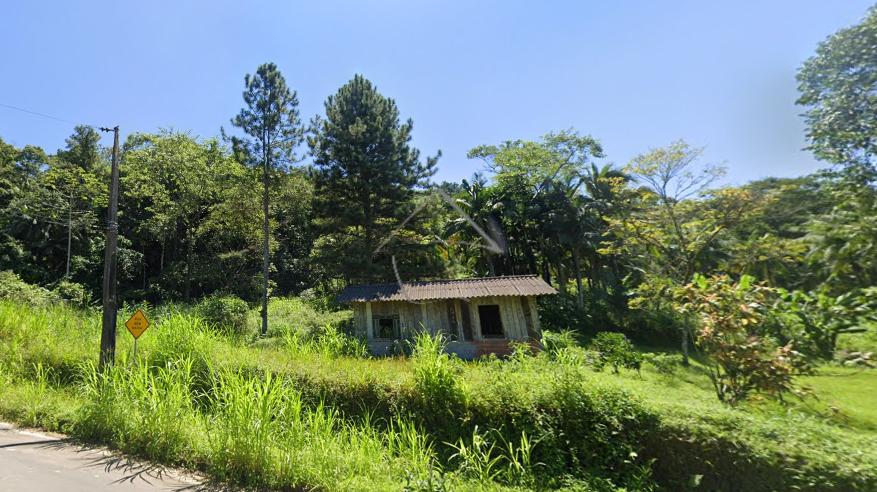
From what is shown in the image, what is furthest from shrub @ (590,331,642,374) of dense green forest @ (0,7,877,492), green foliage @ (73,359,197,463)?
green foliage @ (73,359,197,463)

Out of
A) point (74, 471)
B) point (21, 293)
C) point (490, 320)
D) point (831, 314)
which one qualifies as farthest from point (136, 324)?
point (21, 293)

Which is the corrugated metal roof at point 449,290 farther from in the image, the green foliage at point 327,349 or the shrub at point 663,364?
the green foliage at point 327,349

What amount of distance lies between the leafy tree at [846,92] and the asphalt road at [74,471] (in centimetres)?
1411

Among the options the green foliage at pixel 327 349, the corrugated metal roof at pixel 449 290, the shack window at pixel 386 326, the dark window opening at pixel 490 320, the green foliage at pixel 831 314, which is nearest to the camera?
the green foliage at pixel 831 314

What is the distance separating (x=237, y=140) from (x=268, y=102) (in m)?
1.98

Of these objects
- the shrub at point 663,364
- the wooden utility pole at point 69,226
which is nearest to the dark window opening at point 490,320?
the shrub at point 663,364

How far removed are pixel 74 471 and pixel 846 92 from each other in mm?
15472

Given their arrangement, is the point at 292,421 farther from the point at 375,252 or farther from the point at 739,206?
the point at 739,206

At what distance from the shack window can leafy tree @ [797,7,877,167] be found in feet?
45.0

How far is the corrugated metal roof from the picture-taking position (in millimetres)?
13781

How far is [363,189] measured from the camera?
59.7 ft

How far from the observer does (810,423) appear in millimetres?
4188

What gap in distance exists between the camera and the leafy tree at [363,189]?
58.3ft

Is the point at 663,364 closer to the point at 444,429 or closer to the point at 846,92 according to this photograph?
the point at 846,92
